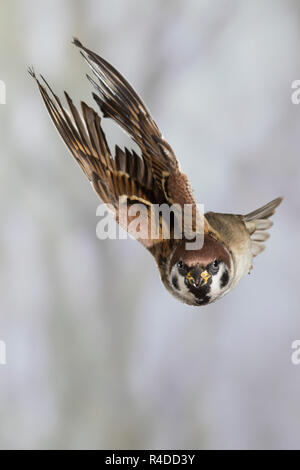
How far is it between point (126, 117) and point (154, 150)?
4 centimetres

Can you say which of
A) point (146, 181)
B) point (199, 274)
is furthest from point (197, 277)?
point (146, 181)

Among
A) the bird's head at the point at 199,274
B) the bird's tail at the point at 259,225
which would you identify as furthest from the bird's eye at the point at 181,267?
the bird's tail at the point at 259,225

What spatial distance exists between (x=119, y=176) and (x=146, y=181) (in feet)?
0.10

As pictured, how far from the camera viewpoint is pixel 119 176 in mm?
→ 644

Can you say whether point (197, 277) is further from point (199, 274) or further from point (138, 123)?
point (138, 123)

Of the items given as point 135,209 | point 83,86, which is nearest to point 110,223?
point 135,209

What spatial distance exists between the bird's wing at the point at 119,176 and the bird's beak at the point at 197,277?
0.19 ft

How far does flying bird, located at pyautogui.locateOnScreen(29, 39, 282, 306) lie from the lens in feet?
1.89

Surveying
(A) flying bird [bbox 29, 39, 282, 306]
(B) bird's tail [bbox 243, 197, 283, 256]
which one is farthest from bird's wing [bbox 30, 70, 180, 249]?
(B) bird's tail [bbox 243, 197, 283, 256]

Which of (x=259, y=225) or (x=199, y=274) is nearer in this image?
(x=199, y=274)

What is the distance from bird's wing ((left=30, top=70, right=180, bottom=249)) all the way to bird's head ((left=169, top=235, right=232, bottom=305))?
0.04 meters

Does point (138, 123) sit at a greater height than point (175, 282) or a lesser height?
greater

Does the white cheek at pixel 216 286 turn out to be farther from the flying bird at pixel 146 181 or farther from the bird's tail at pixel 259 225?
the bird's tail at pixel 259 225

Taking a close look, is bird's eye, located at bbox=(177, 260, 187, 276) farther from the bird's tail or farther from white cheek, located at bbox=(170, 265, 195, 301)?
the bird's tail
